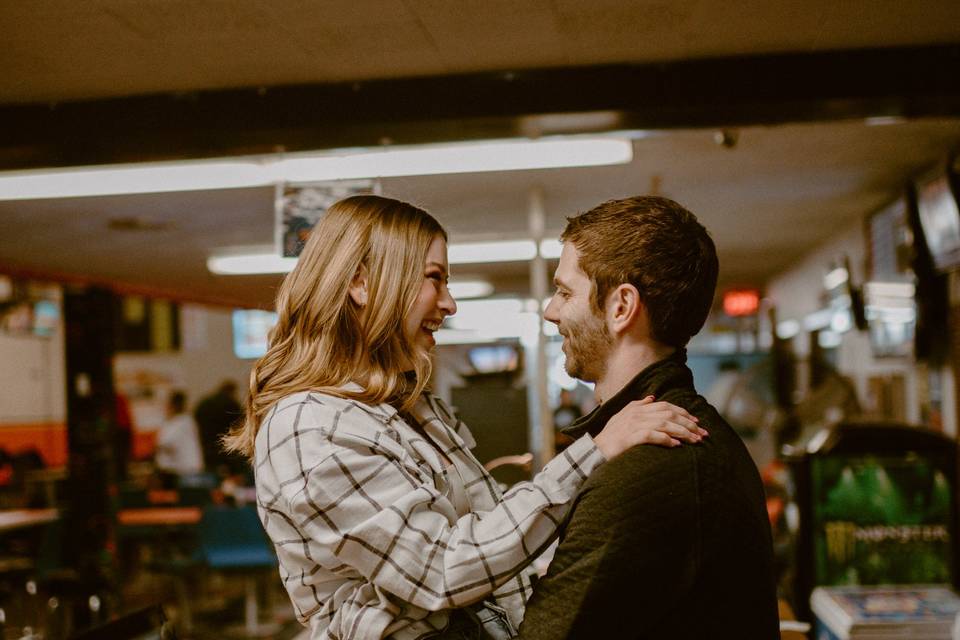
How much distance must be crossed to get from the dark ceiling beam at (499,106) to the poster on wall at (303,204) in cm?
24

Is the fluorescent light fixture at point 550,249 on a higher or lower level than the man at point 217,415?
higher

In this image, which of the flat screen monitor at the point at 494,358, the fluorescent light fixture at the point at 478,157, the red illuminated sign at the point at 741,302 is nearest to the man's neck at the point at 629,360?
the fluorescent light fixture at the point at 478,157

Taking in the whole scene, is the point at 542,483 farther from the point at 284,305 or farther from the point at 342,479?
the point at 284,305

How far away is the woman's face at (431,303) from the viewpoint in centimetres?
178

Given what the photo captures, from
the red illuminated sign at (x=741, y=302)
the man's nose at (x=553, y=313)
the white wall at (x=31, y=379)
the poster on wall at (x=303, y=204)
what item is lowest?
the white wall at (x=31, y=379)

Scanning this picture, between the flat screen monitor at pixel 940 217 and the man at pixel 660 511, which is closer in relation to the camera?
the man at pixel 660 511

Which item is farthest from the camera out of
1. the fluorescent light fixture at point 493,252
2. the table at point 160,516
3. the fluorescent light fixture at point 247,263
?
the fluorescent light fixture at point 247,263

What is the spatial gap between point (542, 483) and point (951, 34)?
2730mm

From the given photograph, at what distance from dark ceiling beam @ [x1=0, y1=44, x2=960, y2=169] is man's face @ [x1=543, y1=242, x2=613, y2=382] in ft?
6.16

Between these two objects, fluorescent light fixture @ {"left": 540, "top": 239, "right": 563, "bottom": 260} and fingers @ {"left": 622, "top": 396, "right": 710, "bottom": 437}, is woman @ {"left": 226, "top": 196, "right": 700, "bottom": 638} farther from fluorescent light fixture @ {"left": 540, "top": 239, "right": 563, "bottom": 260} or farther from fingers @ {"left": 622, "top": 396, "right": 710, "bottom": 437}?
fluorescent light fixture @ {"left": 540, "top": 239, "right": 563, "bottom": 260}

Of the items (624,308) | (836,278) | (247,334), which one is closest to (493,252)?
(836,278)

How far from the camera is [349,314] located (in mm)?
1751

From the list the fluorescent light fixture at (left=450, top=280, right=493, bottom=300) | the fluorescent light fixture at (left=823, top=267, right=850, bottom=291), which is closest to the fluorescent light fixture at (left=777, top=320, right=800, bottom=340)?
the fluorescent light fixture at (left=823, top=267, right=850, bottom=291)

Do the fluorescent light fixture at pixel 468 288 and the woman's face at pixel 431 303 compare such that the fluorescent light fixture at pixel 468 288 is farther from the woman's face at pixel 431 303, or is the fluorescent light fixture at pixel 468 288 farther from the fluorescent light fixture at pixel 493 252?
the woman's face at pixel 431 303
